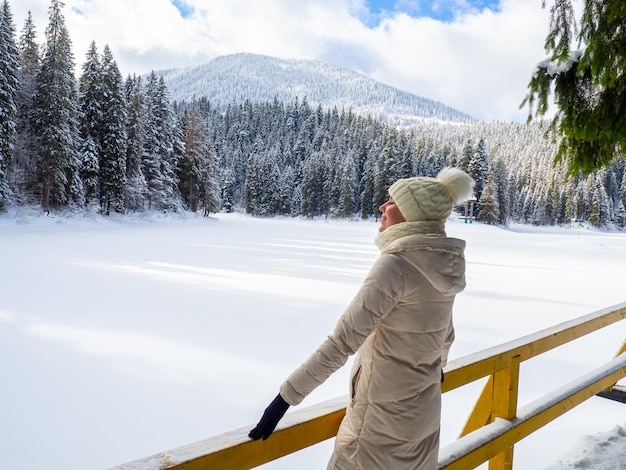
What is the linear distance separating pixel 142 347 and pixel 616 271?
1672 cm

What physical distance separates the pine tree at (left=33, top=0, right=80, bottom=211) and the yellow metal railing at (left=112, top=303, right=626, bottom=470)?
96.5 feet

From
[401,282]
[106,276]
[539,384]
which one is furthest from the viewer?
[106,276]

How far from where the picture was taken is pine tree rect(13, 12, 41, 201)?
2658cm

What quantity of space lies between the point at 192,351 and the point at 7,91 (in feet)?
89.1

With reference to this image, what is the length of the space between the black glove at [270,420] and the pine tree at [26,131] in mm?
30922

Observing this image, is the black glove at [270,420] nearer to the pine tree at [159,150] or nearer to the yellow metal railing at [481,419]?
the yellow metal railing at [481,419]

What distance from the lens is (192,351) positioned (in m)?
5.15

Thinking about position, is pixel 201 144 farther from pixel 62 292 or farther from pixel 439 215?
pixel 439 215

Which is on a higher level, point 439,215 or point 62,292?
point 439,215

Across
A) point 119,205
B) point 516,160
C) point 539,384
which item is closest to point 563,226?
point 516,160

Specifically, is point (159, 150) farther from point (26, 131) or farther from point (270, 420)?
point (270, 420)

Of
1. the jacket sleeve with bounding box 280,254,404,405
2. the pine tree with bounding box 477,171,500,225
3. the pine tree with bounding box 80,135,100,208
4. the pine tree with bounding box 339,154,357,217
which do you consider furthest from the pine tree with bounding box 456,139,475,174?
the jacket sleeve with bounding box 280,254,404,405

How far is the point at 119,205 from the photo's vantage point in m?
31.7

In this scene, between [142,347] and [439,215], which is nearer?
[439,215]
